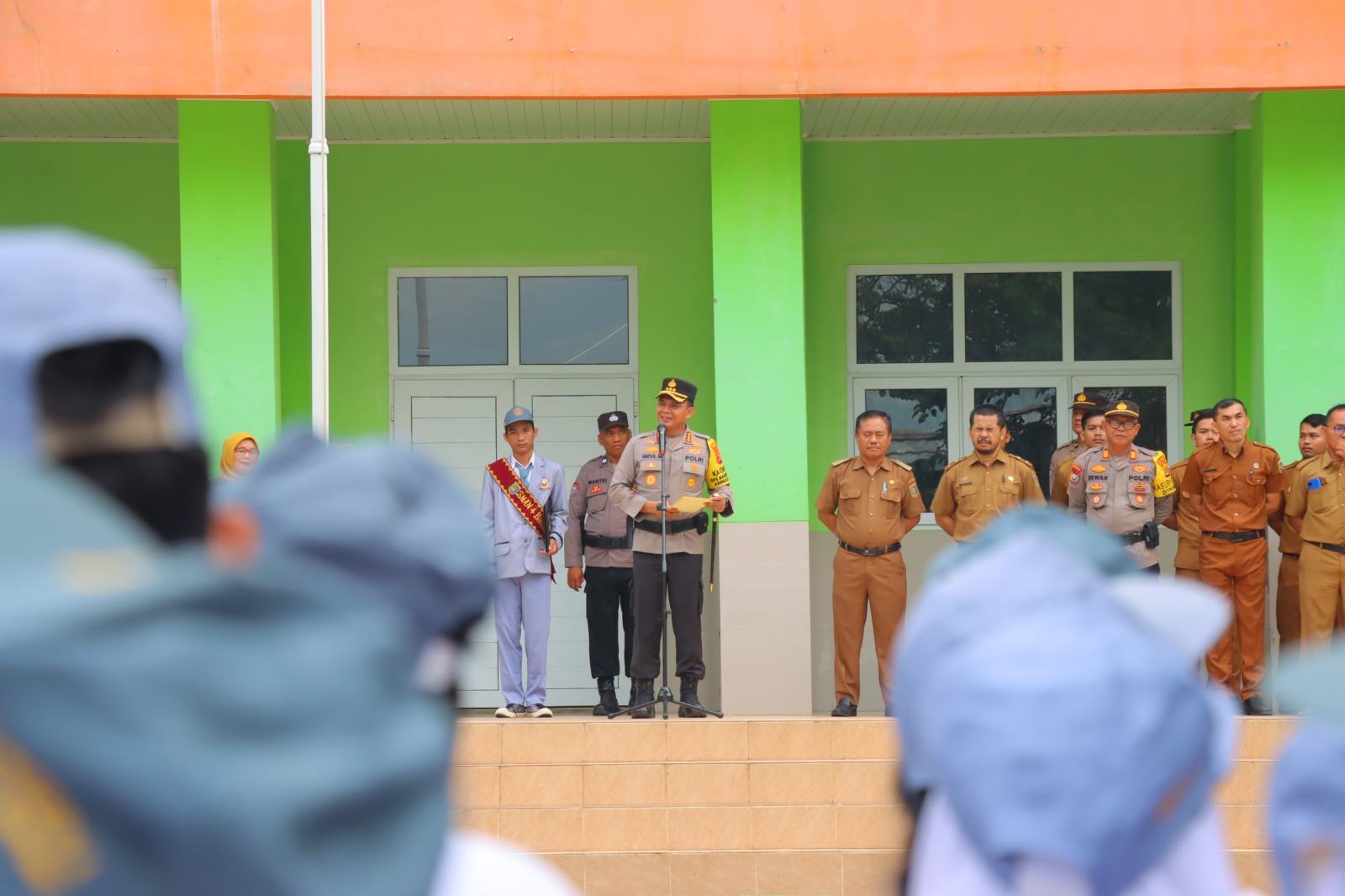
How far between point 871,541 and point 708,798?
193cm

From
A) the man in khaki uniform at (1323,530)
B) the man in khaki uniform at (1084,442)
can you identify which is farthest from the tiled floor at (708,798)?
the man in khaki uniform at (1084,442)

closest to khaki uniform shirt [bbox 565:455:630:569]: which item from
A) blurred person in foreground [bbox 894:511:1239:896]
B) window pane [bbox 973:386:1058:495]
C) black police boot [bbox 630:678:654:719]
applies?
black police boot [bbox 630:678:654:719]

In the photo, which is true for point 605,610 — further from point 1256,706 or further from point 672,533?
point 1256,706

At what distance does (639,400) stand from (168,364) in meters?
9.58

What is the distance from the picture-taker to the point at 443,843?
2.15 feet

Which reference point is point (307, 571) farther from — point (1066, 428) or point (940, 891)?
point (1066, 428)

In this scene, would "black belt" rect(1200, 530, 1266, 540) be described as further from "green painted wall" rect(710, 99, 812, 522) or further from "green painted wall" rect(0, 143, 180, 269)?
"green painted wall" rect(0, 143, 180, 269)

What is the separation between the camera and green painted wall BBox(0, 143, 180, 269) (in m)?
10.3

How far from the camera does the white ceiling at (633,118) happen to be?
9.27 meters

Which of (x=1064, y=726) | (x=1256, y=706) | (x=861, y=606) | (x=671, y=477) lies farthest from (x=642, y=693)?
(x=1064, y=726)

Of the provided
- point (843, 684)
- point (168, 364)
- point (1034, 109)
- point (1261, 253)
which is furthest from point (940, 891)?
point (1034, 109)

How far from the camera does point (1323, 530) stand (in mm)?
8297

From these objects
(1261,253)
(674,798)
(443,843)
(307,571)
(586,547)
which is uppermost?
(1261,253)

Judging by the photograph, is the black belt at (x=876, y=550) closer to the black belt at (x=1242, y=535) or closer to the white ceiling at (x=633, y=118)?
the black belt at (x=1242, y=535)
